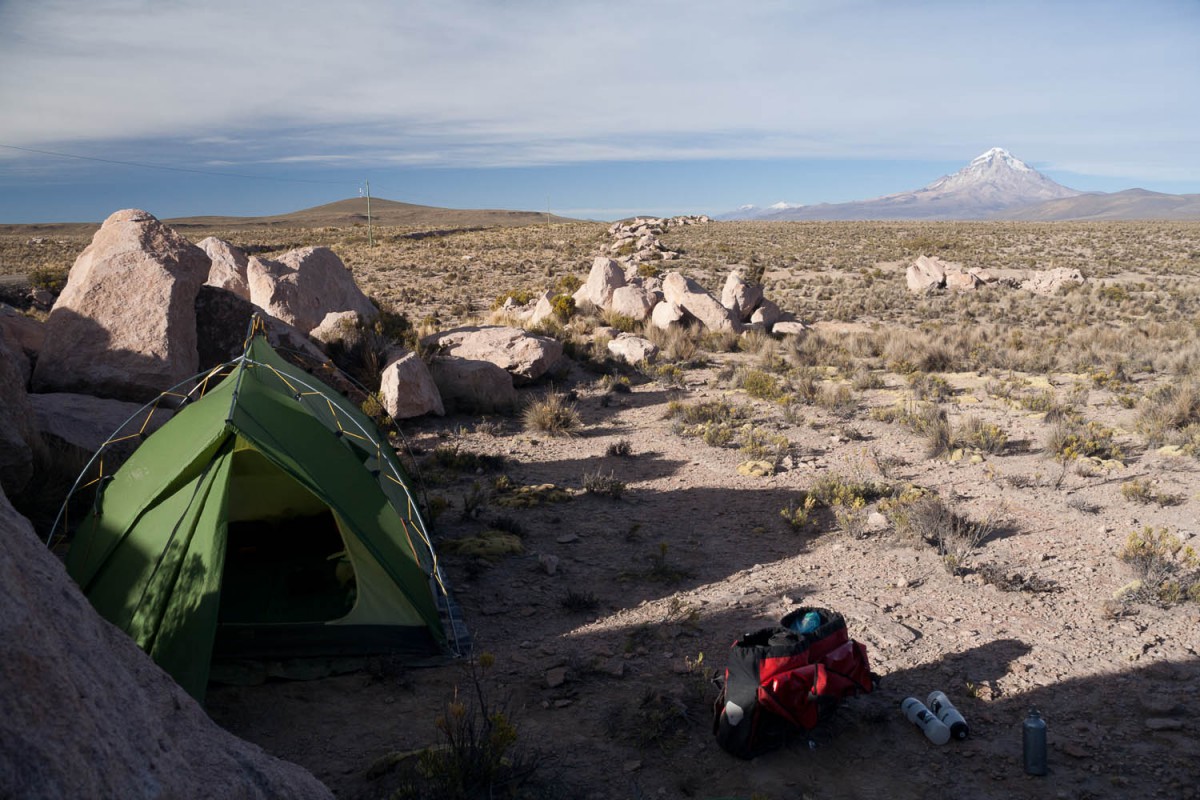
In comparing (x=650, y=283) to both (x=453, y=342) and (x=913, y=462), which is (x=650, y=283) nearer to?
(x=453, y=342)

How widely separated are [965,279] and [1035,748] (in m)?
27.1

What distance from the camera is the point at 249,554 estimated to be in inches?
261

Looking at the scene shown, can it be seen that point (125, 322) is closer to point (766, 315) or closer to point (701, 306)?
point (701, 306)

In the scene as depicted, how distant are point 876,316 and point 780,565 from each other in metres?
17.7

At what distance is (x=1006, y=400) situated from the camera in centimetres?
1232

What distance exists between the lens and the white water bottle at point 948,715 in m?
4.43

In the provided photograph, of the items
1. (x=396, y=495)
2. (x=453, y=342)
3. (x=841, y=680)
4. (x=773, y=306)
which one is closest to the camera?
(x=841, y=680)

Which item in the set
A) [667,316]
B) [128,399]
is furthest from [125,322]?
[667,316]

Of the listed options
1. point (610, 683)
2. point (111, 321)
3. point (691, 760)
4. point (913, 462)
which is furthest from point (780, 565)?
point (111, 321)

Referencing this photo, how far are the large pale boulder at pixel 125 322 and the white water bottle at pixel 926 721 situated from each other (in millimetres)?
8575

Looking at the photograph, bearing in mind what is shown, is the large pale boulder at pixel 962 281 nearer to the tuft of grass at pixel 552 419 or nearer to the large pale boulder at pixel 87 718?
the tuft of grass at pixel 552 419

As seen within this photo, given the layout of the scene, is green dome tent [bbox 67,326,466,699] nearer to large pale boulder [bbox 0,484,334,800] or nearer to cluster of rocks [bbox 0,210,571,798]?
cluster of rocks [bbox 0,210,571,798]

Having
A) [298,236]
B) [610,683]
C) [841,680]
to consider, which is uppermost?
[298,236]

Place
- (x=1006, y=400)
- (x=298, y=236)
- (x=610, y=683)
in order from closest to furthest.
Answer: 1. (x=610, y=683)
2. (x=1006, y=400)
3. (x=298, y=236)
